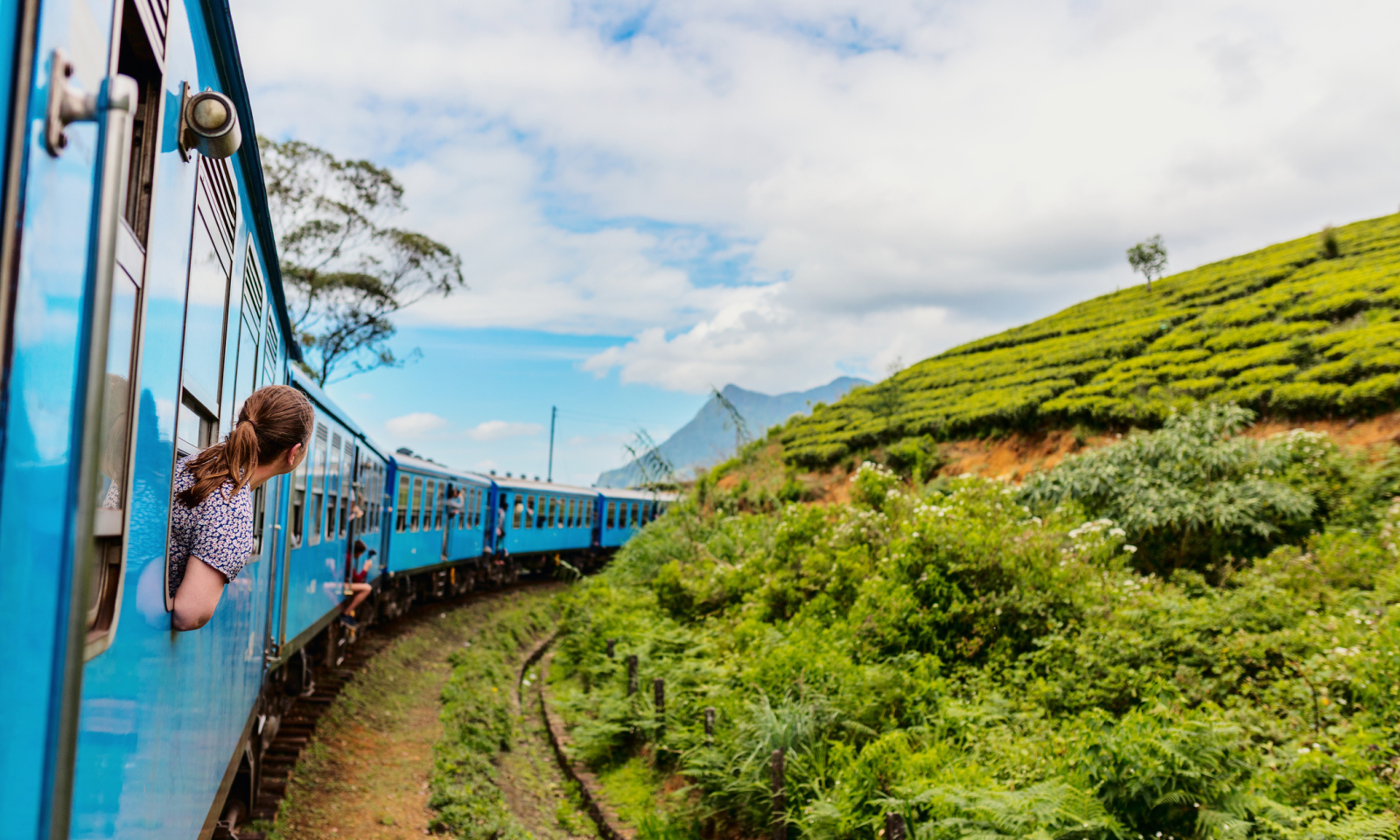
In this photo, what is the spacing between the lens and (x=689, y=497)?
55.5 feet

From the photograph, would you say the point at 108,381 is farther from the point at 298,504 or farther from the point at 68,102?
the point at 298,504

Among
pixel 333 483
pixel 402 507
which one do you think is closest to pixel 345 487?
pixel 333 483

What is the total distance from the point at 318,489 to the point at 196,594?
17.9ft

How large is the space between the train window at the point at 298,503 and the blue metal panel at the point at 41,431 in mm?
5244

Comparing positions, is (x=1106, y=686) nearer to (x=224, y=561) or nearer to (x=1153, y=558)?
(x=1153, y=558)

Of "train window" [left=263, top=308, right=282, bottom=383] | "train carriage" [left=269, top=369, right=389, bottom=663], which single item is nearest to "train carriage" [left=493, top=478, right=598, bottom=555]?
"train carriage" [left=269, top=369, right=389, bottom=663]

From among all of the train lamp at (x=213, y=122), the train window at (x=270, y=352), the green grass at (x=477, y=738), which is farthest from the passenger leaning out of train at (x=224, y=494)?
the green grass at (x=477, y=738)

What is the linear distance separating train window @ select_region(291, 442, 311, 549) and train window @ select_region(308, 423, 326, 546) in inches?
9.7

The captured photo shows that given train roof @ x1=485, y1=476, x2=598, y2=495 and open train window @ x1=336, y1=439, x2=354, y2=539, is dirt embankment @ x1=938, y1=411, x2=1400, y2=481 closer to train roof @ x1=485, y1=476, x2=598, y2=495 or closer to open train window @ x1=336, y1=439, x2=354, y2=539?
open train window @ x1=336, y1=439, x2=354, y2=539

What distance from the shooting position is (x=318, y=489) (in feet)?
24.1

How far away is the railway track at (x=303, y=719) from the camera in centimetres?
596

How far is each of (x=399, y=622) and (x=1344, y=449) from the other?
1348cm

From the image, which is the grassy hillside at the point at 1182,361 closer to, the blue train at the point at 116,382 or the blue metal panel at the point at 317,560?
the blue metal panel at the point at 317,560

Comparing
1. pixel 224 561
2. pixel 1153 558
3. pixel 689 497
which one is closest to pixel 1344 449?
pixel 1153 558
